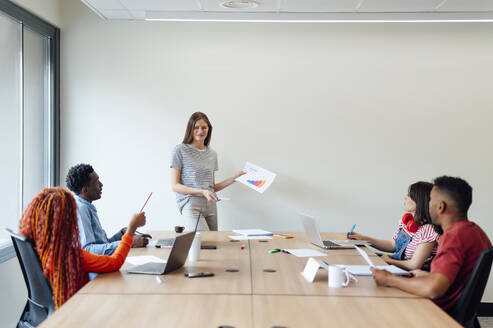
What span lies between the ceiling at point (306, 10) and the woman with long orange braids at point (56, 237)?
2443 mm

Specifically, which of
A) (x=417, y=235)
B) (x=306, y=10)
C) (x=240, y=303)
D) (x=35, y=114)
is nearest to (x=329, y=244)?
(x=417, y=235)

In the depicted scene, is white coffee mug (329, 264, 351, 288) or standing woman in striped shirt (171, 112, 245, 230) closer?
white coffee mug (329, 264, 351, 288)

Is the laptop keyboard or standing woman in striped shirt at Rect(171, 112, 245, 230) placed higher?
standing woman in striped shirt at Rect(171, 112, 245, 230)

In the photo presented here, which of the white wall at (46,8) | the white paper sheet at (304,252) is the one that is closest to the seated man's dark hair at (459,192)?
the white paper sheet at (304,252)

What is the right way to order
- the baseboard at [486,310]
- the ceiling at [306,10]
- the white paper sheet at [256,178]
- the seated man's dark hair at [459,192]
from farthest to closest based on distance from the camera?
the baseboard at [486,310], the white paper sheet at [256,178], the ceiling at [306,10], the seated man's dark hair at [459,192]

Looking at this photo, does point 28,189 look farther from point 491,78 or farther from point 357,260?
point 491,78

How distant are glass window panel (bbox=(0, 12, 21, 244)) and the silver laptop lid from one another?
7.92 feet

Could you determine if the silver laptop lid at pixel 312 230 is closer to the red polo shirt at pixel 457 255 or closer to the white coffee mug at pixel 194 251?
the white coffee mug at pixel 194 251

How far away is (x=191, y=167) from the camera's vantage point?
4.32m

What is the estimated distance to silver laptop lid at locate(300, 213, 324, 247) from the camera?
→ 3377mm

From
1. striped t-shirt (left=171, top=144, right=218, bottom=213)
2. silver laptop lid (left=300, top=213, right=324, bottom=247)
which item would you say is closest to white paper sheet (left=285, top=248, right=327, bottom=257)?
silver laptop lid (left=300, top=213, right=324, bottom=247)

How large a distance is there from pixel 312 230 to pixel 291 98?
185 centimetres

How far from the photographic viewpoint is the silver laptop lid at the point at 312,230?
338 cm

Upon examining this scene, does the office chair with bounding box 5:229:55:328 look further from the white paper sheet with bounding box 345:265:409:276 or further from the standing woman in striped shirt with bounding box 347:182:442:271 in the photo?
the standing woman in striped shirt with bounding box 347:182:442:271
